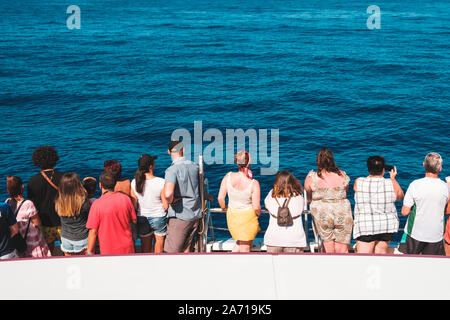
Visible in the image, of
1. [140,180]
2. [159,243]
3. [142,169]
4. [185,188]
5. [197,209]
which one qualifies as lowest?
[159,243]

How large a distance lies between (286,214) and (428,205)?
5.46 feet

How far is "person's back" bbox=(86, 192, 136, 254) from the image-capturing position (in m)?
6.03

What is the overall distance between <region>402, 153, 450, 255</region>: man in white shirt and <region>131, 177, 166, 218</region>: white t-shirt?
3047mm

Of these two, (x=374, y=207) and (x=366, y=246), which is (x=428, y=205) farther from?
(x=366, y=246)

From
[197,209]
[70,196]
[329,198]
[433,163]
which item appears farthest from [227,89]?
[433,163]

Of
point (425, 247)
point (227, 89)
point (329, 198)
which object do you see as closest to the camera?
point (425, 247)

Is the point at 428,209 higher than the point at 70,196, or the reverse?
the point at 70,196

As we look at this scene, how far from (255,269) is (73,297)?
52.4 inches

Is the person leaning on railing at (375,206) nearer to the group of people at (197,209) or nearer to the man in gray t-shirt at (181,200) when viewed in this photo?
the group of people at (197,209)

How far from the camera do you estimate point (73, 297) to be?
3.64 meters

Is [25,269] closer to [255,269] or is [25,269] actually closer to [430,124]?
[255,269]

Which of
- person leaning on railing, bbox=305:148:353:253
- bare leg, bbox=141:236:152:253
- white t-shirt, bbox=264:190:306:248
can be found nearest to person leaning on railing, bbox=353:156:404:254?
person leaning on railing, bbox=305:148:353:253

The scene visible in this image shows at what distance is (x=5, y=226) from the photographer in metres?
5.71
